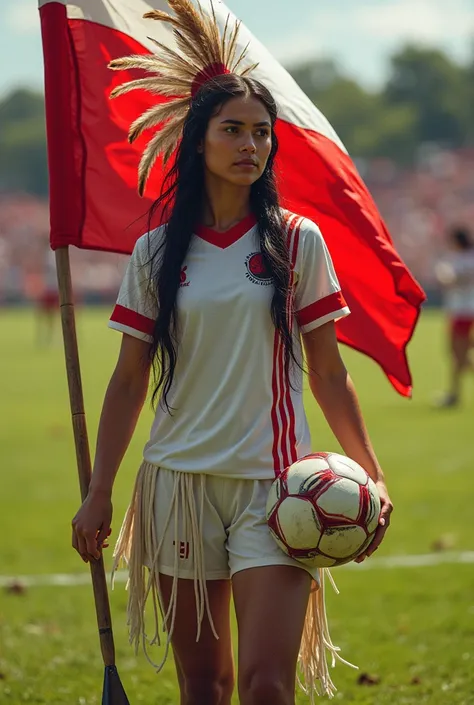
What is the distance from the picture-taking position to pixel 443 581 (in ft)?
24.5

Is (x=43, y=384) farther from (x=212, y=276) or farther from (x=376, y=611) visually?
(x=212, y=276)

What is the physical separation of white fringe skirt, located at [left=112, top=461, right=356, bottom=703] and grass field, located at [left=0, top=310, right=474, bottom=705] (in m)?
1.14

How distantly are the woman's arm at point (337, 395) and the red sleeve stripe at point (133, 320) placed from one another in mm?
480

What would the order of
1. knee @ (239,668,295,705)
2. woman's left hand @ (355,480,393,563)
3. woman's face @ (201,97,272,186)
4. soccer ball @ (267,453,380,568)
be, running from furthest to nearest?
woman's face @ (201,97,272,186) → woman's left hand @ (355,480,393,563) → soccer ball @ (267,453,380,568) → knee @ (239,668,295,705)

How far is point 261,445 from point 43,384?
16.8 meters

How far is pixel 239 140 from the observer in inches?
159

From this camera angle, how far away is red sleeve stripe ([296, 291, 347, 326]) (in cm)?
406

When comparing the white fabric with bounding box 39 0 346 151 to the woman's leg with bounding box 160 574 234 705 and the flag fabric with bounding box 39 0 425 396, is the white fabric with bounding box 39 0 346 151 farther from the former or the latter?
the woman's leg with bounding box 160 574 234 705

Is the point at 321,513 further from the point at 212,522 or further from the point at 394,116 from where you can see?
the point at 394,116

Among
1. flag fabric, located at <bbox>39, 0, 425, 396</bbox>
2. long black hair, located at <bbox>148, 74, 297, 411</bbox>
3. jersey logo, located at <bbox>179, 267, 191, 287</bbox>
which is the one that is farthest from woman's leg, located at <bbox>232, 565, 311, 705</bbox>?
flag fabric, located at <bbox>39, 0, 425, 396</bbox>

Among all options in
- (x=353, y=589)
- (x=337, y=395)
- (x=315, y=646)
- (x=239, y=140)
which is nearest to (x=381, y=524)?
(x=337, y=395)

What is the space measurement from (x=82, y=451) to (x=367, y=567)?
3.83 metres

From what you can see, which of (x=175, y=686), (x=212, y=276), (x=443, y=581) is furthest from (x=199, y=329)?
(x=443, y=581)

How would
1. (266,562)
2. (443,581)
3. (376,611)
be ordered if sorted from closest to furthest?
1. (266,562)
2. (376,611)
3. (443,581)
